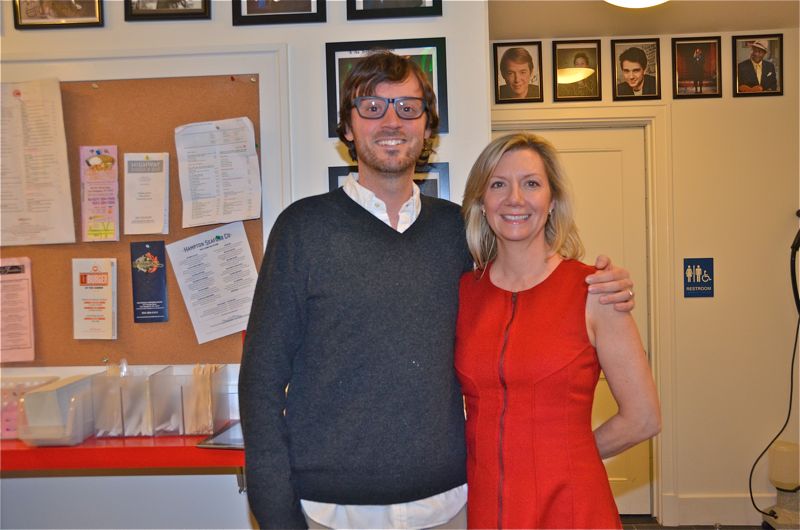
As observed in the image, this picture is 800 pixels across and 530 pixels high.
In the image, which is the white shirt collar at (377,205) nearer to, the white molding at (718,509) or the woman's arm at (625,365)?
the woman's arm at (625,365)

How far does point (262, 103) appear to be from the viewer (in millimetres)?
2086

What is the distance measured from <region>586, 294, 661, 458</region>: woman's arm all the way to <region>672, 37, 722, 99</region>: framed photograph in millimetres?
2553

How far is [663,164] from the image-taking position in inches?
136

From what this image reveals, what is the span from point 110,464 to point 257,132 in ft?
3.83

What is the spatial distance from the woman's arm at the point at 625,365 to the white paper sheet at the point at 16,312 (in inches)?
76.2

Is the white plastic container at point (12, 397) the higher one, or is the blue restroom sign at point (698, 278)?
the blue restroom sign at point (698, 278)

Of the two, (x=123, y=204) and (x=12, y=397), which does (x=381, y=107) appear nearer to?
(x=123, y=204)

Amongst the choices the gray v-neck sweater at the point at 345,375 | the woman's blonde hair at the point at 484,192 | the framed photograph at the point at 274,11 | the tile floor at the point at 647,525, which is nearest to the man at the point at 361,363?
the gray v-neck sweater at the point at 345,375

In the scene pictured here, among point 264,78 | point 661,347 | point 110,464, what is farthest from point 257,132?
point 661,347

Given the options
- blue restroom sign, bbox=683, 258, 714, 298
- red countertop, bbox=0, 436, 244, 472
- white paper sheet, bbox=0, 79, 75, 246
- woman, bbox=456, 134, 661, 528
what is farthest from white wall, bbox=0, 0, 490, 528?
blue restroom sign, bbox=683, 258, 714, 298

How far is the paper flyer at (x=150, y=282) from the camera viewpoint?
2127 millimetres

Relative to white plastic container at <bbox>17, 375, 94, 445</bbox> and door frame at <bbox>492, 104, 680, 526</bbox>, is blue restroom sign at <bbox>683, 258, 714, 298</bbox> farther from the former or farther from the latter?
white plastic container at <bbox>17, 375, 94, 445</bbox>

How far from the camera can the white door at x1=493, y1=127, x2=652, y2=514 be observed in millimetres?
3535

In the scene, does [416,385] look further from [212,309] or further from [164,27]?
[164,27]
